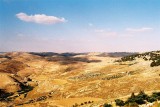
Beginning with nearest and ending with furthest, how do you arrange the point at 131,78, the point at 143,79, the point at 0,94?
the point at 143,79, the point at 131,78, the point at 0,94

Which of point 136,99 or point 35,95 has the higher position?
point 136,99

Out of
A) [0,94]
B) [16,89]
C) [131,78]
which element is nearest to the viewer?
[131,78]

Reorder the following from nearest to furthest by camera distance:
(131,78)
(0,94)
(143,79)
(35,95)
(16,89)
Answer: (143,79), (131,78), (35,95), (0,94), (16,89)

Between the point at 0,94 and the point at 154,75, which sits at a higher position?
the point at 154,75

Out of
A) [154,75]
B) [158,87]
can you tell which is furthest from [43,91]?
[158,87]

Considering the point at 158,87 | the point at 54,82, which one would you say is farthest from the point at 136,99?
the point at 54,82

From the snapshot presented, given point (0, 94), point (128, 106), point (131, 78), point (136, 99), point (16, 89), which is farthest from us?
point (16, 89)

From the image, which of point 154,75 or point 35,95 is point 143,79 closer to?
point 154,75

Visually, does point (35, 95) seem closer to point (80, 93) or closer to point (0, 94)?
point (0, 94)

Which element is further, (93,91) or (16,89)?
(16,89)
